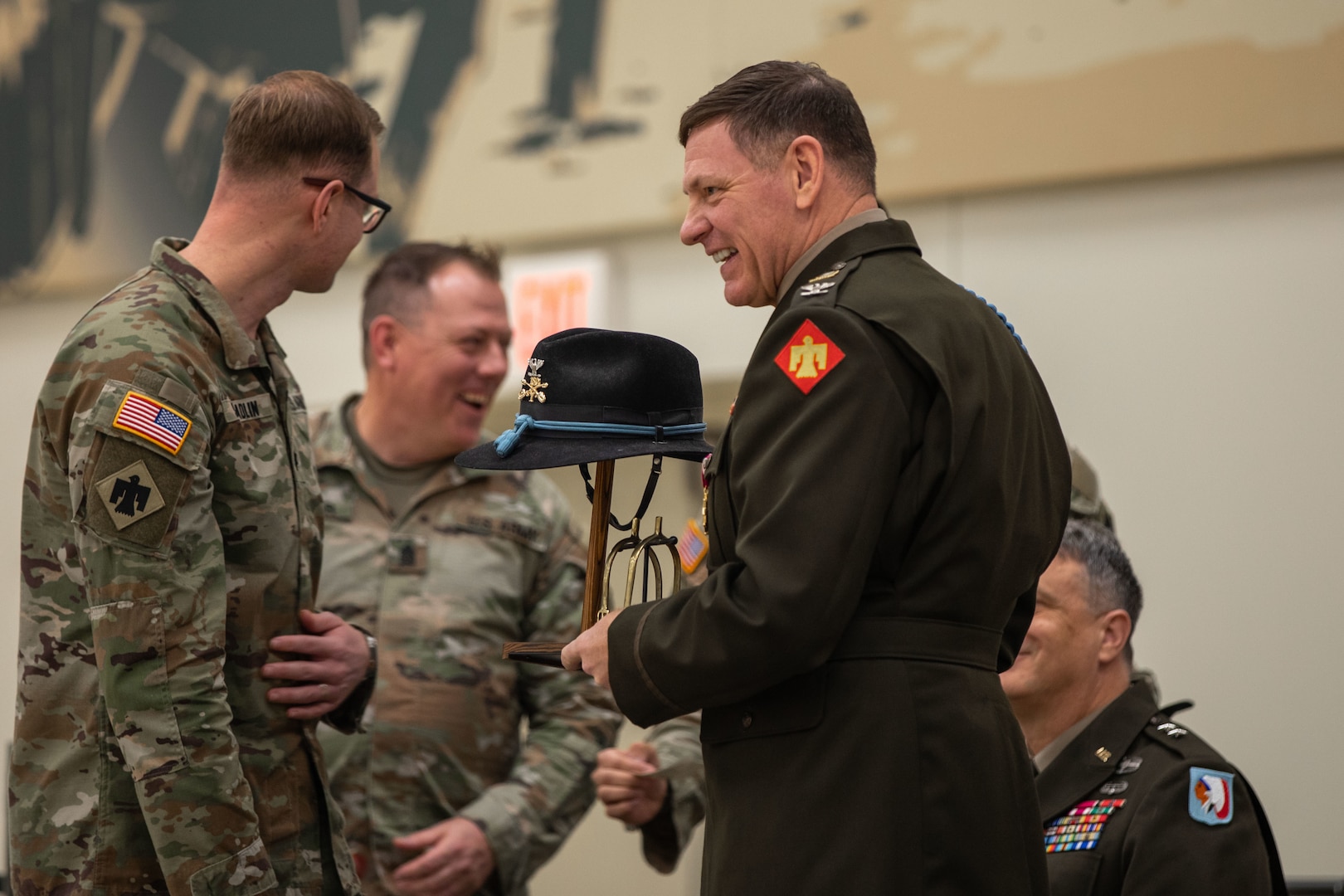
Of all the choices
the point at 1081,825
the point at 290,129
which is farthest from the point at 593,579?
the point at 1081,825

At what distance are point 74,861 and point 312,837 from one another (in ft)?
1.08

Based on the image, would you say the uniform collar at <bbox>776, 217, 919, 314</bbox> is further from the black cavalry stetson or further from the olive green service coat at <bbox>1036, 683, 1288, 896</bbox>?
the olive green service coat at <bbox>1036, 683, 1288, 896</bbox>

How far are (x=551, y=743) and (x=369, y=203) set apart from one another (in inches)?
51.4

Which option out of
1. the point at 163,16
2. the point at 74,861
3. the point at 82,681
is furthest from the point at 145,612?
the point at 163,16

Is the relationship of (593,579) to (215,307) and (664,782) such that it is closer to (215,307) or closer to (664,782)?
(215,307)

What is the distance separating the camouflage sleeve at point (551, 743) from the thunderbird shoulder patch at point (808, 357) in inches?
59.7

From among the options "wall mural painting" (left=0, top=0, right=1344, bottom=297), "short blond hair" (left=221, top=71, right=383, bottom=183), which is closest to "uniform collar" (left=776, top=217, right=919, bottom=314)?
"short blond hair" (left=221, top=71, right=383, bottom=183)

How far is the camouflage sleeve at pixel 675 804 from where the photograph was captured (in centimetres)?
296

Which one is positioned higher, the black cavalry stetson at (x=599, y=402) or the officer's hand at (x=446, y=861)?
the black cavalry stetson at (x=599, y=402)

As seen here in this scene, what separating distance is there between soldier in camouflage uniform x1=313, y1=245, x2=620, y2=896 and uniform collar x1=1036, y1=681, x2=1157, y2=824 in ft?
3.47

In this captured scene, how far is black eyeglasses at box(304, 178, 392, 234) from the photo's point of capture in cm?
210

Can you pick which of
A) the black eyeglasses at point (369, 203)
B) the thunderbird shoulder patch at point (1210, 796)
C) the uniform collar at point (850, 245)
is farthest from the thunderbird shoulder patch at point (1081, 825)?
the black eyeglasses at point (369, 203)

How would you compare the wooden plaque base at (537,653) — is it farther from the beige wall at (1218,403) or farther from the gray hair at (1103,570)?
the beige wall at (1218,403)

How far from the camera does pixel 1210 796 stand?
2.17 metres
